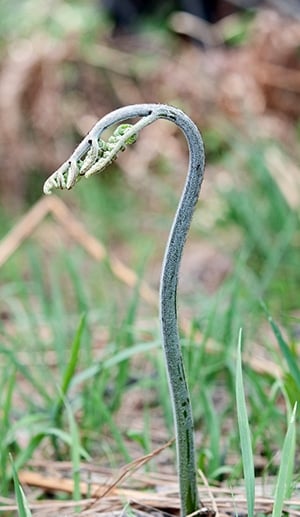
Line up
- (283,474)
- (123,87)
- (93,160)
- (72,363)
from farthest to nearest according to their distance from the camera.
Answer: (123,87)
(72,363)
(283,474)
(93,160)

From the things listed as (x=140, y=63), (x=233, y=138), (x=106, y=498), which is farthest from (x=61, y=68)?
(x=106, y=498)

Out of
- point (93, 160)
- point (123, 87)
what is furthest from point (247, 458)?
point (123, 87)

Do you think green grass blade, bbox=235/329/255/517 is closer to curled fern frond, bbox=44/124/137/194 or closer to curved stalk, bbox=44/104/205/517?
curved stalk, bbox=44/104/205/517

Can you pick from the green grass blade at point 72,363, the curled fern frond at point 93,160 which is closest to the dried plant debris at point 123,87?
the green grass blade at point 72,363

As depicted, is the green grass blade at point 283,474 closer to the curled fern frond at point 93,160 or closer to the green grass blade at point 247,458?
the green grass blade at point 247,458

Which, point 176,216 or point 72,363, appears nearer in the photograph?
point 176,216

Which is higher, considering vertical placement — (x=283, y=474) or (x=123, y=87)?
(x=123, y=87)

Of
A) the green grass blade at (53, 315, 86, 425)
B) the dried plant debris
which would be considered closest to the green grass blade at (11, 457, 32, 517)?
the green grass blade at (53, 315, 86, 425)

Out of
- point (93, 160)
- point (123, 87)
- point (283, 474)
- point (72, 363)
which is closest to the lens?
point (93, 160)

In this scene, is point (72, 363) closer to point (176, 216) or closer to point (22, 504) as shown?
point (22, 504)

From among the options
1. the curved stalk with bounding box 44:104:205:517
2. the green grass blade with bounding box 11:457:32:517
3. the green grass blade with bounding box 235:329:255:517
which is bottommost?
the green grass blade with bounding box 11:457:32:517
